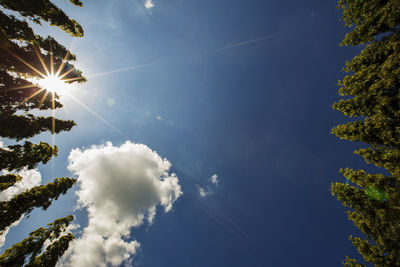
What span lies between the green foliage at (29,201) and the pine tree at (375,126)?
23134 millimetres

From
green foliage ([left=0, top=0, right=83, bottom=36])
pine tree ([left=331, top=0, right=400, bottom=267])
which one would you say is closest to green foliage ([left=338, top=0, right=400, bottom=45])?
pine tree ([left=331, top=0, right=400, bottom=267])

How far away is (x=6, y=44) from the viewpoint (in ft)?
33.1

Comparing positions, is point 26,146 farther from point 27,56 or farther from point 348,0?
point 348,0

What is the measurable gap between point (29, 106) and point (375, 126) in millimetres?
27003

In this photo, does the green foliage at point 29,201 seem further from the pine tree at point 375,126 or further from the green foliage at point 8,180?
the pine tree at point 375,126

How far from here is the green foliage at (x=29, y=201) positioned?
10203 mm

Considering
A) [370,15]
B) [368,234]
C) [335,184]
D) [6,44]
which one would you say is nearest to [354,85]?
[370,15]

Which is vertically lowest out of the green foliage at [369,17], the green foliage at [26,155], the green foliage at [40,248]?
the green foliage at [40,248]

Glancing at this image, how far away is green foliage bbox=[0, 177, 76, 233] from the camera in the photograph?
10.2 meters

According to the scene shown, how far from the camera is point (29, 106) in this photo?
13500 mm

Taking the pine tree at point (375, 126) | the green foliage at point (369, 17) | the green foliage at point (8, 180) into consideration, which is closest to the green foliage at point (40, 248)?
the green foliage at point (8, 180)

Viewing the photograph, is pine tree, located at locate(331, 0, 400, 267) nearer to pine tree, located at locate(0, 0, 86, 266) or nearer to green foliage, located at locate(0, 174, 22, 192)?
pine tree, located at locate(0, 0, 86, 266)

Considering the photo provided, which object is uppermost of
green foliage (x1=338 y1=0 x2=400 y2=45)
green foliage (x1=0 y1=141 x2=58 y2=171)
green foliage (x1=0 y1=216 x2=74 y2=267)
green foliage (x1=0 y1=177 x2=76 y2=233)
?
green foliage (x1=338 y1=0 x2=400 y2=45)

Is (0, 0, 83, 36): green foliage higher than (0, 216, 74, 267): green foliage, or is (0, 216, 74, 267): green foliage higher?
(0, 0, 83, 36): green foliage
